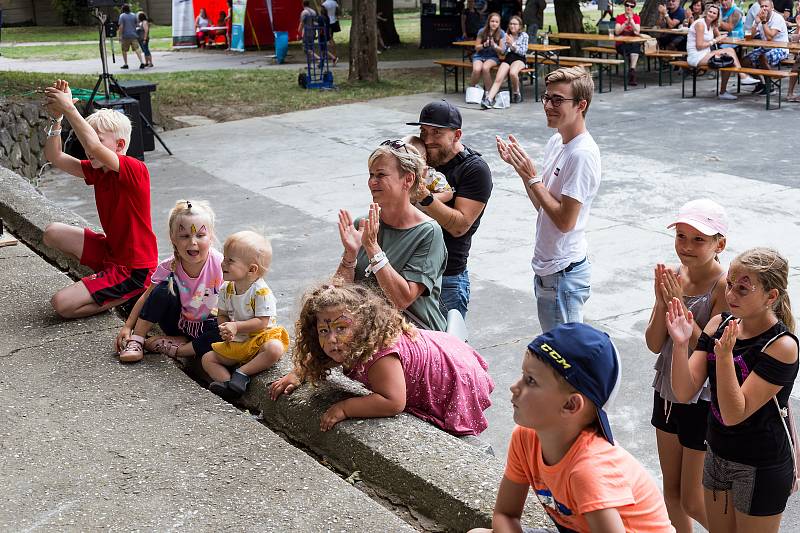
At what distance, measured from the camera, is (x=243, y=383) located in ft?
14.3

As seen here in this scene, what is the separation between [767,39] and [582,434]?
15982 mm

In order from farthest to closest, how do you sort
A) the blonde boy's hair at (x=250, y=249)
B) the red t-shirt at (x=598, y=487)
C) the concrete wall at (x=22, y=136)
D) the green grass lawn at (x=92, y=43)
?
1. the green grass lawn at (x=92, y=43)
2. the concrete wall at (x=22, y=136)
3. the blonde boy's hair at (x=250, y=249)
4. the red t-shirt at (x=598, y=487)

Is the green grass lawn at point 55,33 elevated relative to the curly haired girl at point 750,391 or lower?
elevated

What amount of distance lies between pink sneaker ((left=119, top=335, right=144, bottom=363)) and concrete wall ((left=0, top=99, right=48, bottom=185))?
7632 mm

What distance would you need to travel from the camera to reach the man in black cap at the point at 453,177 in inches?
180

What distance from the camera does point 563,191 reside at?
4484 millimetres

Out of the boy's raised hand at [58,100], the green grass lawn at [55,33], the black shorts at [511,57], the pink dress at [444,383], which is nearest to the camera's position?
the pink dress at [444,383]

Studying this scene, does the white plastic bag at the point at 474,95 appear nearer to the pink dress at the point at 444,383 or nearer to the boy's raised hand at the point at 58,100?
the boy's raised hand at the point at 58,100

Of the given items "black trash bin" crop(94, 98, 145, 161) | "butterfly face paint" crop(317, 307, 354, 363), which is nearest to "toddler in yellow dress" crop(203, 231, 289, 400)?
"butterfly face paint" crop(317, 307, 354, 363)

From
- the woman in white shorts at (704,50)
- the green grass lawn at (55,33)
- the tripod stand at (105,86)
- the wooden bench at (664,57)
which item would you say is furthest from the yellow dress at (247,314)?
the green grass lawn at (55,33)

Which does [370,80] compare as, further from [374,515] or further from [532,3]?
[374,515]

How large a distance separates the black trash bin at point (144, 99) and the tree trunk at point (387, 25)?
51.9 ft

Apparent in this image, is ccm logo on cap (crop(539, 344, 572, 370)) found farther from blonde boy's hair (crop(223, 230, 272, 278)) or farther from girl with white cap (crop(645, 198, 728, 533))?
blonde boy's hair (crop(223, 230, 272, 278))

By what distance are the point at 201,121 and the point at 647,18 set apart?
1232 cm
